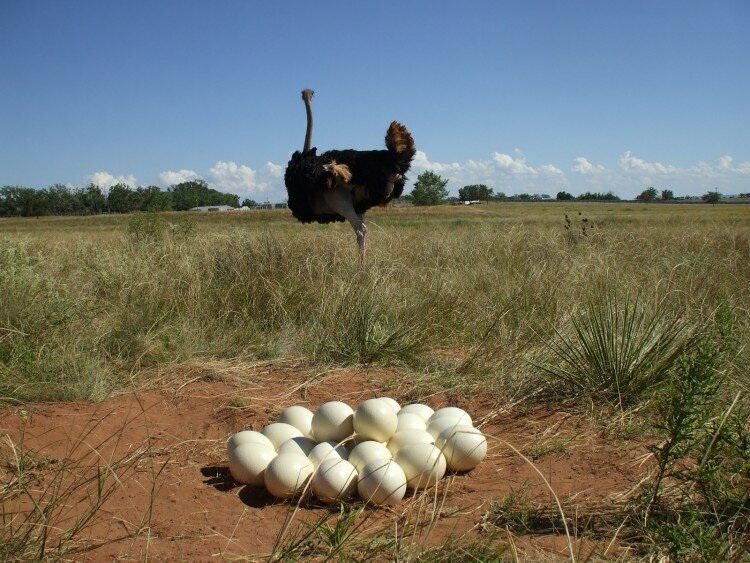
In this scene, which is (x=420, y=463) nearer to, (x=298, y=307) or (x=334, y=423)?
(x=334, y=423)

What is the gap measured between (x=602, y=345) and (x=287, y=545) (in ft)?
8.32

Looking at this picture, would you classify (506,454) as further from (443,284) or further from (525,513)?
(443,284)

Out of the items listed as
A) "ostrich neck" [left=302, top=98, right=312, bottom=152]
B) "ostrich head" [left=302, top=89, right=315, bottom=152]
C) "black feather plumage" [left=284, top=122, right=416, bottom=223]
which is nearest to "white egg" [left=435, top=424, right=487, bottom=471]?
"black feather plumage" [left=284, top=122, right=416, bottom=223]

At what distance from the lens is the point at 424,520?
289 cm

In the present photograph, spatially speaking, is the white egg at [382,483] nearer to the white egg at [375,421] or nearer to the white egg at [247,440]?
the white egg at [375,421]

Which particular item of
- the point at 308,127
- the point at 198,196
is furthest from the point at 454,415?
the point at 198,196

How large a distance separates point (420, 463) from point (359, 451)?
1.00 feet

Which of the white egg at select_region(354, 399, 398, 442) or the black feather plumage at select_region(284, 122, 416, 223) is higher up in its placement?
the black feather plumage at select_region(284, 122, 416, 223)

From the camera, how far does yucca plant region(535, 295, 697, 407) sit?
165 inches

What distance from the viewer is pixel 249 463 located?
3.37 metres

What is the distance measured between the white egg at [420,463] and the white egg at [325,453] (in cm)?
30

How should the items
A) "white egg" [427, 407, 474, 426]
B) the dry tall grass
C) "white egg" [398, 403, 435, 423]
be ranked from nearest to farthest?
"white egg" [427, 407, 474, 426]
"white egg" [398, 403, 435, 423]
the dry tall grass

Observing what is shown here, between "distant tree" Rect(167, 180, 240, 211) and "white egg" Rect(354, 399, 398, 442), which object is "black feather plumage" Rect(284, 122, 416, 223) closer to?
"white egg" Rect(354, 399, 398, 442)

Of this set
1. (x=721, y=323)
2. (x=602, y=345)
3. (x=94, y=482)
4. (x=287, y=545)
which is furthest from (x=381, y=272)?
(x=287, y=545)
